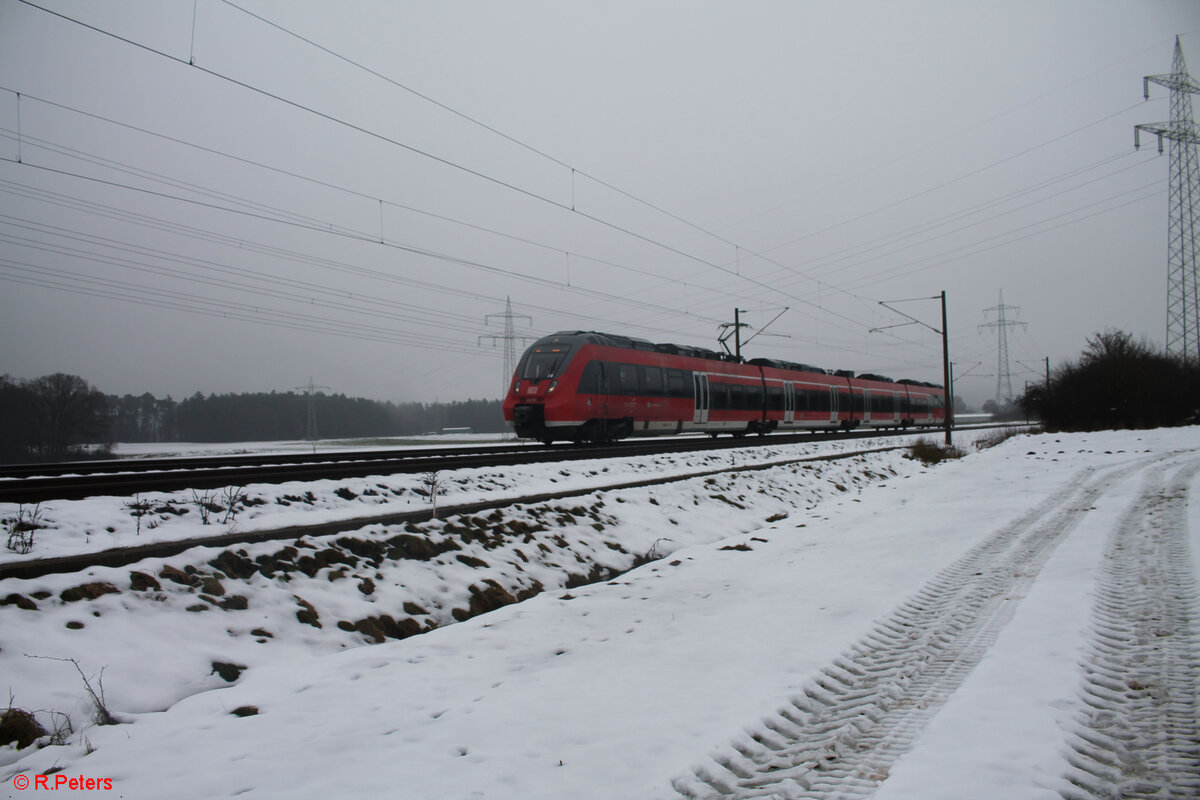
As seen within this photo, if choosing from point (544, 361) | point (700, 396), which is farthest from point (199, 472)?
point (700, 396)

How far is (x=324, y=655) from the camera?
5.18 m

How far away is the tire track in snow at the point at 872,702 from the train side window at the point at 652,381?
54.5ft

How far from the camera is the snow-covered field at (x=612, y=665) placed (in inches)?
124

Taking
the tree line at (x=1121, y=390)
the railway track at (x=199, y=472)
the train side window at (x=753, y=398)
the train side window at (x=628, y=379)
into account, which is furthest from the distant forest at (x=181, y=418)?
the tree line at (x=1121, y=390)

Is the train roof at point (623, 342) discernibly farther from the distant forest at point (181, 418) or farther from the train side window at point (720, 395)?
the distant forest at point (181, 418)

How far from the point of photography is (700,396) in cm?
2625

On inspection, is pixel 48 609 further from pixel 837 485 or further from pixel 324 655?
pixel 837 485

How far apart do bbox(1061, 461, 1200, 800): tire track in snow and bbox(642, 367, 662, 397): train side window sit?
16612 millimetres

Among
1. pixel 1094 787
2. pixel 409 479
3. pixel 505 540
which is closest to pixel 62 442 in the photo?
pixel 409 479

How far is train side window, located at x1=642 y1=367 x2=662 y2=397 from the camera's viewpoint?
911 inches

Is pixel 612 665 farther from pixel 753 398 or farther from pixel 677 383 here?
pixel 753 398

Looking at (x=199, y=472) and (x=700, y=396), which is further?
(x=700, y=396)

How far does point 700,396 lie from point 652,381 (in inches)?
137

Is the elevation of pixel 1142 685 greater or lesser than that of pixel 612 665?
greater
